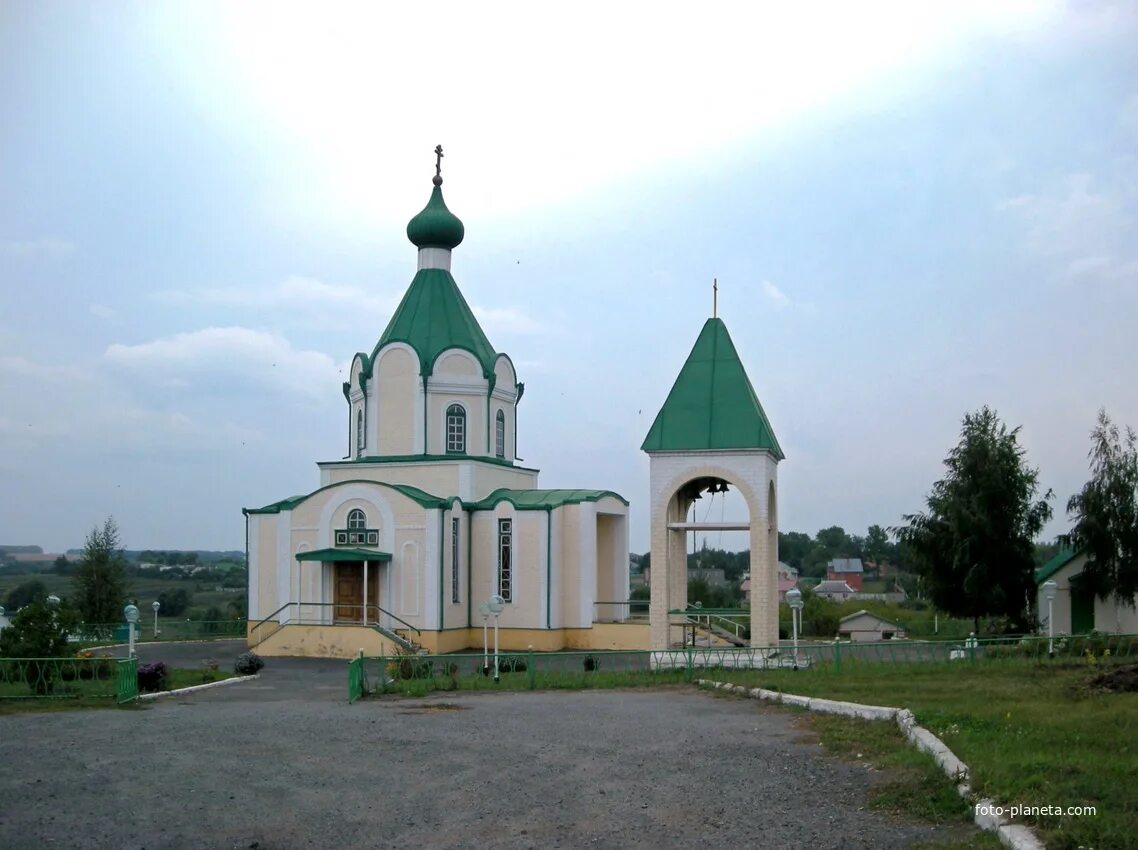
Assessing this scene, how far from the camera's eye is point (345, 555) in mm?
26953

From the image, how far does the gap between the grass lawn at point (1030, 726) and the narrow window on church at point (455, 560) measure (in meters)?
9.94

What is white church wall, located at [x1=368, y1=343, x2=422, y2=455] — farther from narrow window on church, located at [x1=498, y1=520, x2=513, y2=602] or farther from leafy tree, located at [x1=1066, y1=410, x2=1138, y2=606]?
leafy tree, located at [x1=1066, y1=410, x2=1138, y2=606]

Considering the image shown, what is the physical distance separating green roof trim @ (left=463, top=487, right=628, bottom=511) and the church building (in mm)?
Result: 46

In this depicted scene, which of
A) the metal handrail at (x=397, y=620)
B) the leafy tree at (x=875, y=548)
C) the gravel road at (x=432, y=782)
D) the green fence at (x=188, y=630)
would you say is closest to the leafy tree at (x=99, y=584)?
the green fence at (x=188, y=630)

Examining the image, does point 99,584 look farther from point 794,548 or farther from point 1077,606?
point 794,548

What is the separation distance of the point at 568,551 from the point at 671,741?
52.7 ft

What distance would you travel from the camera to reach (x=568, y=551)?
92.2 ft

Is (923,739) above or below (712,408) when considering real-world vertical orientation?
below

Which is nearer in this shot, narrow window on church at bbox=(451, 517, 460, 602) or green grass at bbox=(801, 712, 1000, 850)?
green grass at bbox=(801, 712, 1000, 850)

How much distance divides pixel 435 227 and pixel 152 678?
15594 mm

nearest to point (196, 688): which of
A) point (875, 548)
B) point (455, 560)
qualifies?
point (455, 560)

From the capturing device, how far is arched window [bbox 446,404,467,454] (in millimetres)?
29312

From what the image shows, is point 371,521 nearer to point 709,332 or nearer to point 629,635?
point 629,635

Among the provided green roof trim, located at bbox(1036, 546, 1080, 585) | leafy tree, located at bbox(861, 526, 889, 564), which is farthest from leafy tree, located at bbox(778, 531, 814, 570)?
green roof trim, located at bbox(1036, 546, 1080, 585)
